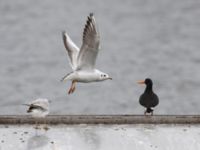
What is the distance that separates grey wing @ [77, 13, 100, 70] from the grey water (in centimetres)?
1140

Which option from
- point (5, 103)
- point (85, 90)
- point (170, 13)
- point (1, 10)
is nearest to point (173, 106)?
point (85, 90)

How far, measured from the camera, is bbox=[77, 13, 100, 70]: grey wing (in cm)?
1553

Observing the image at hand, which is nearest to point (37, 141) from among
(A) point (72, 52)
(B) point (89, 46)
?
(B) point (89, 46)

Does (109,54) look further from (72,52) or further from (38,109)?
(38,109)

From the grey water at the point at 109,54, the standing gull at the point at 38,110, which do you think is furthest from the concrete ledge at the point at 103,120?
the grey water at the point at 109,54

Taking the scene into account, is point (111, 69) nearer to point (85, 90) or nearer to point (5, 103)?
point (85, 90)

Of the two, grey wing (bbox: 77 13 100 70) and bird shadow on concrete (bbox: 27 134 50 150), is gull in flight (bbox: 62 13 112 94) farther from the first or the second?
bird shadow on concrete (bbox: 27 134 50 150)

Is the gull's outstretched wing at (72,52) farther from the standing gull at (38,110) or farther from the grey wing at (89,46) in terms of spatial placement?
the standing gull at (38,110)

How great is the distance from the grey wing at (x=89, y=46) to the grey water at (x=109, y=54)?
11402 mm

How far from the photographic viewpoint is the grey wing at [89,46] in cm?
1553

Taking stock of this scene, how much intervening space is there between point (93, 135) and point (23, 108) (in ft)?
46.4

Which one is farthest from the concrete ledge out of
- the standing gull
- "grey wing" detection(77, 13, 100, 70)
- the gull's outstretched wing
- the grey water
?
the grey water

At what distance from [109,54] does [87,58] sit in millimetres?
20134

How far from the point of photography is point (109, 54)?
36.4 metres
